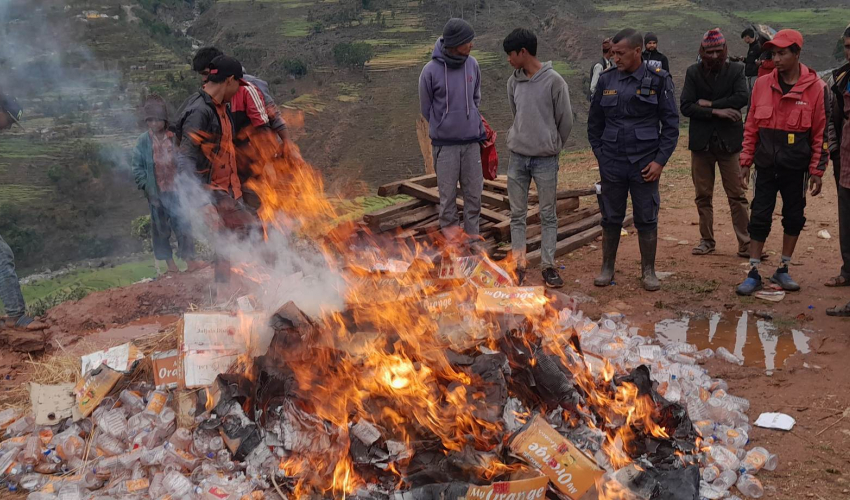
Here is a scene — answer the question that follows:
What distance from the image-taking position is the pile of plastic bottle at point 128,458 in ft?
11.9

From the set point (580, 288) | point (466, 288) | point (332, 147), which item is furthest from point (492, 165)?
point (332, 147)

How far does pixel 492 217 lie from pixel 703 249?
247cm

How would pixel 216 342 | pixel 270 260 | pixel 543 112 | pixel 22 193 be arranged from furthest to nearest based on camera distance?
pixel 22 193 < pixel 543 112 < pixel 270 260 < pixel 216 342

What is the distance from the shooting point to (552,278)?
663 centimetres

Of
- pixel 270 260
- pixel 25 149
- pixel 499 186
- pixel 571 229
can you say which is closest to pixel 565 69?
pixel 499 186

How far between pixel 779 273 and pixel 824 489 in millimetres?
3109

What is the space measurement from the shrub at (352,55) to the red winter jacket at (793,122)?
778 inches

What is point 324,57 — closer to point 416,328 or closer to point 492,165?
point 492,165

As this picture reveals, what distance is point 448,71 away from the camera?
6266 mm

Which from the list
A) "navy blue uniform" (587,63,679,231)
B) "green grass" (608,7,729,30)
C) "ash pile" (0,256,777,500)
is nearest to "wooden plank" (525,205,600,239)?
"navy blue uniform" (587,63,679,231)

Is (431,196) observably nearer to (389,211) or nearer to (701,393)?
(389,211)

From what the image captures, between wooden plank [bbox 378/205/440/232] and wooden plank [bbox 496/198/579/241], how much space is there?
2.99 feet

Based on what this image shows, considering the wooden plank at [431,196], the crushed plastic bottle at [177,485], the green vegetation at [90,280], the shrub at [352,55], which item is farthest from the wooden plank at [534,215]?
the shrub at [352,55]

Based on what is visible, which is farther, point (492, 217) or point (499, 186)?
point (499, 186)
